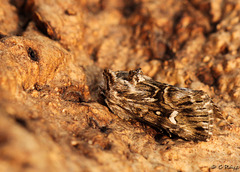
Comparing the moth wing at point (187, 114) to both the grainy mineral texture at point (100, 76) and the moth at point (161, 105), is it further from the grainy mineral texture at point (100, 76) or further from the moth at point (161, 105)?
the grainy mineral texture at point (100, 76)

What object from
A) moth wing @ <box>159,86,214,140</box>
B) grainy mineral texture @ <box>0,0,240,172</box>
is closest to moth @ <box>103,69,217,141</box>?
moth wing @ <box>159,86,214,140</box>

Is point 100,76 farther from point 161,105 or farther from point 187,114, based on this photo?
point 187,114

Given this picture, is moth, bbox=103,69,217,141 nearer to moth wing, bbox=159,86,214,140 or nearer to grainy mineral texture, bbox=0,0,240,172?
moth wing, bbox=159,86,214,140

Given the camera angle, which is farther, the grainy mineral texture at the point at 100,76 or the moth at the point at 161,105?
the moth at the point at 161,105

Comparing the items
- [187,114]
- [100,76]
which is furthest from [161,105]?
[100,76]

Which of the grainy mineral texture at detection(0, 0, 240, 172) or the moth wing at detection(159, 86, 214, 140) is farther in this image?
the moth wing at detection(159, 86, 214, 140)

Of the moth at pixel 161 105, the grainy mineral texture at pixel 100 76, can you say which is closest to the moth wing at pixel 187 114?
the moth at pixel 161 105
